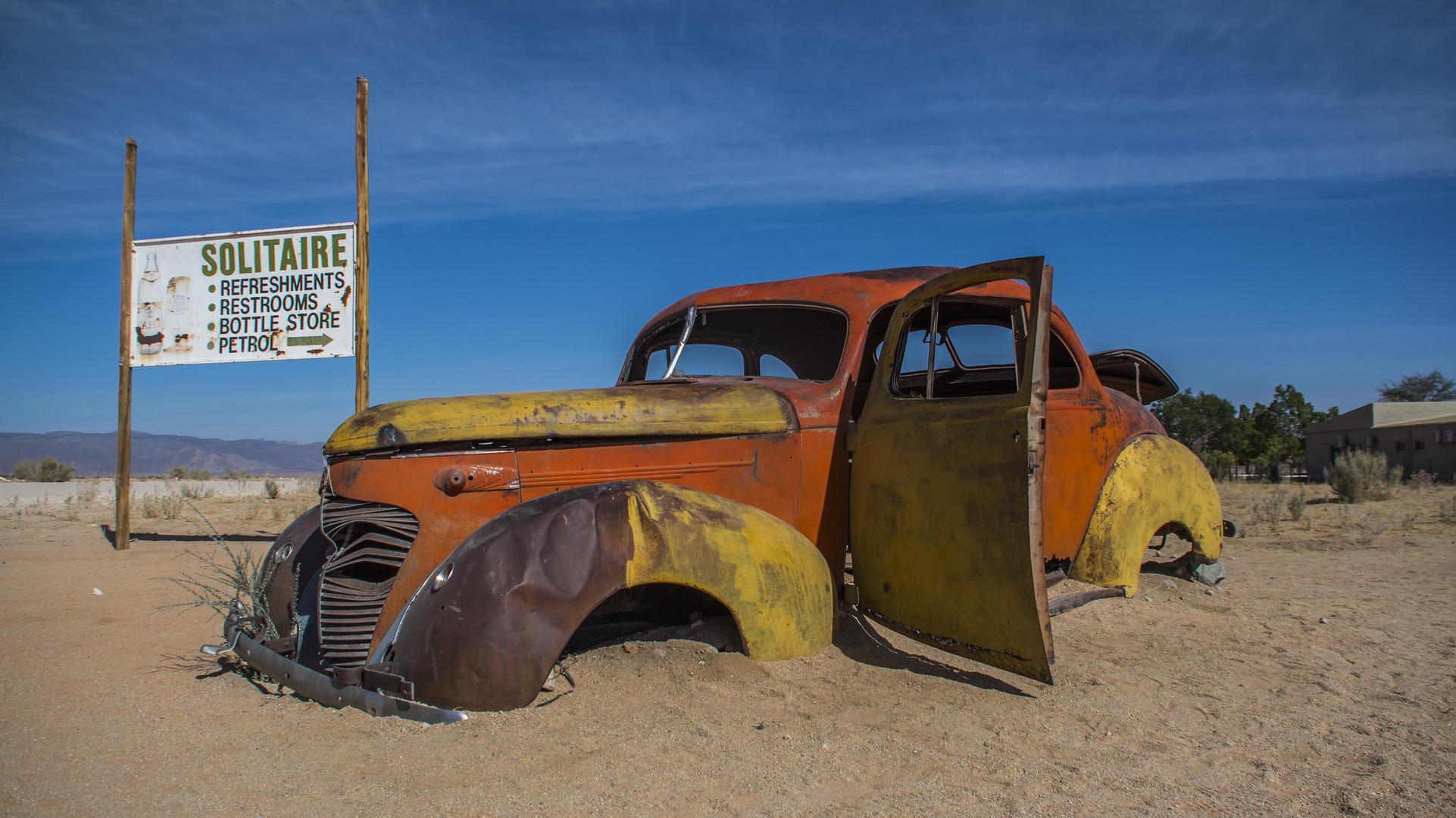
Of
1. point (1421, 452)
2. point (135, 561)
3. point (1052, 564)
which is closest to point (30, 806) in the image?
point (1052, 564)

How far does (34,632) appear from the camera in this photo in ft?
15.7

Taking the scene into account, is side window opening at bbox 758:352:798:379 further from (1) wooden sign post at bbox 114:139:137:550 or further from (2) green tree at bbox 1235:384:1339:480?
(2) green tree at bbox 1235:384:1339:480

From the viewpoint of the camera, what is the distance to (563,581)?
2.87 meters

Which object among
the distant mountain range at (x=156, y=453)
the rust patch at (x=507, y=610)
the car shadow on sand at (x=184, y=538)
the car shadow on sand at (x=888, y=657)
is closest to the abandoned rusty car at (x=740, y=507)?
the rust patch at (x=507, y=610)

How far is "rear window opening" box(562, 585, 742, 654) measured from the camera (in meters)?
3.63

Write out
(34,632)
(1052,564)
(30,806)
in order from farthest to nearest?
(34,632) → (1052,564) → (30,806)

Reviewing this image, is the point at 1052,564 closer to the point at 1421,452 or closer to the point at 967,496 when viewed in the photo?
the point at 967,496

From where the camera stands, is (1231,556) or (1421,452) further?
(1421,452)

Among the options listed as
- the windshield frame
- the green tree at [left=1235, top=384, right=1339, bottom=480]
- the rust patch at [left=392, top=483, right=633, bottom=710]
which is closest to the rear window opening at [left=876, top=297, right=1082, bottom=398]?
→ the windshield frame

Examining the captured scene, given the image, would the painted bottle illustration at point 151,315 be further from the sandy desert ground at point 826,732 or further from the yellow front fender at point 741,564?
the yellow front fender at point 741,564

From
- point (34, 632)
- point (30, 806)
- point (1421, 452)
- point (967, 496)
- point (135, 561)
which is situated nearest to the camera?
point (30, 806)

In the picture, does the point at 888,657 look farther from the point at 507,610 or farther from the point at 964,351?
the point at 964,351

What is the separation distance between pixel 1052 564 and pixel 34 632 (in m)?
5.71

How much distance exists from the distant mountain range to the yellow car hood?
64923 mm
